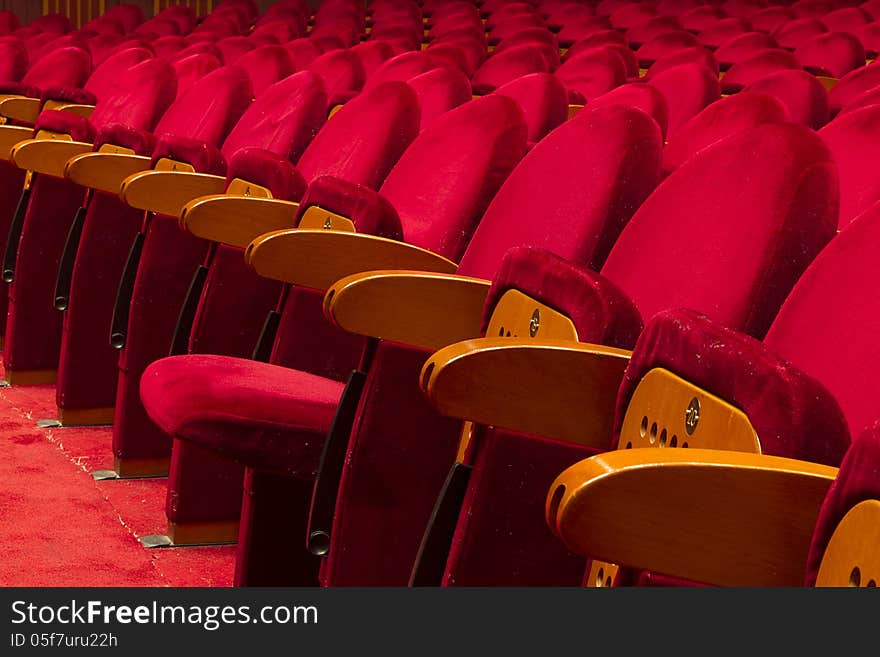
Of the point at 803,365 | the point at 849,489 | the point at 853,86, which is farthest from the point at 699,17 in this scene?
the point at 849,489

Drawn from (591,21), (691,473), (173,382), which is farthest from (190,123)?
(591,21)

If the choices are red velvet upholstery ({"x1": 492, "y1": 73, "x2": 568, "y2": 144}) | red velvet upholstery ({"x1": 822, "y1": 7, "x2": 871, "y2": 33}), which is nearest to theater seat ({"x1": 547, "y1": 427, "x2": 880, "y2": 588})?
red velvet upholstery ({"x1": 492, "y1": 73, "x2": 568, "y2": 144})

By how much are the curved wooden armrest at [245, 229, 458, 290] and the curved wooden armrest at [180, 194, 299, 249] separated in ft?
0.25

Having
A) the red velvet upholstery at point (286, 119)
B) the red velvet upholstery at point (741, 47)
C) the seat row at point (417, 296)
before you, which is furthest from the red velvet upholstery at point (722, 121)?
the red velvet upholstery at point (741, 47)

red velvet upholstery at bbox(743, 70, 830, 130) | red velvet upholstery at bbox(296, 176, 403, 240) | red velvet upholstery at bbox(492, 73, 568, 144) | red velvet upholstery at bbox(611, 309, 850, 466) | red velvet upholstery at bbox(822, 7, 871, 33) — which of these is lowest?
red velvet upholstery at bbox(296, 176, 403, 240)

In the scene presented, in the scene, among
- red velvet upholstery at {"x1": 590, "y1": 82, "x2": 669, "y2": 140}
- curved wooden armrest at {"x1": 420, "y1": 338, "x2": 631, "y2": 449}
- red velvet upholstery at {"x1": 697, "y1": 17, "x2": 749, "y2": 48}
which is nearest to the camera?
curved wooden armrest at {"x1": 420, "y1": 338, "x2": 631, "y2": 449}

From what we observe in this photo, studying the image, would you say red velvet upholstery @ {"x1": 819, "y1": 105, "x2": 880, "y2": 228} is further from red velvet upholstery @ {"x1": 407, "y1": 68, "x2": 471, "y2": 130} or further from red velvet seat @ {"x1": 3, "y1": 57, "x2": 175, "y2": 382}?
red velvet seat @ {"x1": 3, "y1": 57, "x2": 175, "y2": 382}

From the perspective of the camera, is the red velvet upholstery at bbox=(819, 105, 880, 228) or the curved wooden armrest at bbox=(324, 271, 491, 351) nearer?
the curved wooden armrest at bbox=(324, 271, 491, 351)

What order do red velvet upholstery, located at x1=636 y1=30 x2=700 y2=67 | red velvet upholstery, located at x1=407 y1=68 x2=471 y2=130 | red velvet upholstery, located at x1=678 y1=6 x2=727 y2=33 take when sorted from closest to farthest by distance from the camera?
red velvet upholstery, located at x1=407 y1=68 x2=471 y2=130
red velvet upholstery, located at x1=636 y1=30 x2=700 y2=67
red velvet upholstery, located at x1=678 y1=6 x2=727 y2=33

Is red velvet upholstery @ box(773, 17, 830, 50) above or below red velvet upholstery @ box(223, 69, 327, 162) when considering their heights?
above

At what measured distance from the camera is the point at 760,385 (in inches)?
8.4

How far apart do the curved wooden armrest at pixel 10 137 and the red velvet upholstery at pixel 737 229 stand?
0.57 m

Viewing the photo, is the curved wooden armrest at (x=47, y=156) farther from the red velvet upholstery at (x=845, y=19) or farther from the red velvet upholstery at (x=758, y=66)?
the red velvet upholstery at (x=845, y=19)

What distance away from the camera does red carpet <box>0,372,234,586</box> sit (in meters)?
0.52
